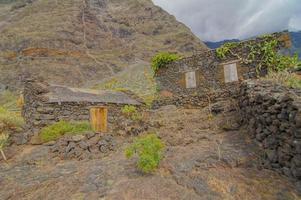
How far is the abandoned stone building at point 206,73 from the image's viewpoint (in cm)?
1709

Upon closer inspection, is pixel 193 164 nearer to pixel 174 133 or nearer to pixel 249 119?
pixel 249 119

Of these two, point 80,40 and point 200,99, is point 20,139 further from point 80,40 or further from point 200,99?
point 80,40

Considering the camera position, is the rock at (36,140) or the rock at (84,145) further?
the rock at (36,140)

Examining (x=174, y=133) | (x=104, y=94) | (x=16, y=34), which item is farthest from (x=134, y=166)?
(x=16, y=34)

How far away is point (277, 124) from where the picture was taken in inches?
260

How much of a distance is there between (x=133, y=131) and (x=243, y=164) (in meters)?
7.66

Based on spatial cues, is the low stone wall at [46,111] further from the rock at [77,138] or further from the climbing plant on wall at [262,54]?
the climbing plant on wall at [262,54]

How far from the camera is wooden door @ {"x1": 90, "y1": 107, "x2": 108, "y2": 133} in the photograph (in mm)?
18469

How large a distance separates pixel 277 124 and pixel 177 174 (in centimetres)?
294

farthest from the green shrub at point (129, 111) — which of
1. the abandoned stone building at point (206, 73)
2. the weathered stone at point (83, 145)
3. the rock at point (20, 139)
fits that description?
the weathered stone at point (83, 145)

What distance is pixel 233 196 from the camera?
6039 millimetres

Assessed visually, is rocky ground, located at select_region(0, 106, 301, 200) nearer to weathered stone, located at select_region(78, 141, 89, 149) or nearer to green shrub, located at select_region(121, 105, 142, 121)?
weathered stone, located at select_region(78, 141, 89, 149)

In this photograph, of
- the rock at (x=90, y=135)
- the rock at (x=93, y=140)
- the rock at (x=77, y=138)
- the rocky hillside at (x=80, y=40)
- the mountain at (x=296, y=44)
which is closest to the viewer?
the rock at (x=93, y=140)

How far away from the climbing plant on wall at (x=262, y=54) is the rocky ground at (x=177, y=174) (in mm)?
8187
